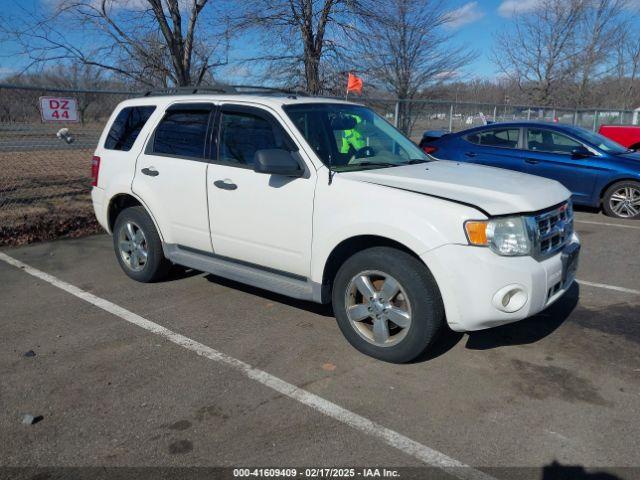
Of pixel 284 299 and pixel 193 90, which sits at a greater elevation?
pixel 193 90

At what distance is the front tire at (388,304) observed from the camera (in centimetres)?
359

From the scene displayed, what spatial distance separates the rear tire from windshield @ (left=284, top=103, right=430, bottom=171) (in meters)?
1.94

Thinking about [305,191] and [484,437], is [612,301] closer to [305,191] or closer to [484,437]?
[484,437]

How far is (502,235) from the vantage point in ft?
11.4

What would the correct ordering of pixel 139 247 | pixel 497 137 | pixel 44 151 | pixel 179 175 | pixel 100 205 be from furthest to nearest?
pixel 497 137 → pixel 44 151 → pixel 100 205 → pixel 139 247 → pixel 179 175

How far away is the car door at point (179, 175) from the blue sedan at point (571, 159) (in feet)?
15.8

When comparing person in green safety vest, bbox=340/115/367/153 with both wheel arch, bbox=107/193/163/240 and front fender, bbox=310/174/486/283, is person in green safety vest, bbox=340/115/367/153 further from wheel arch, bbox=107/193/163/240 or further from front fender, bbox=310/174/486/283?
wheel arch, bbox=107/193/163/240

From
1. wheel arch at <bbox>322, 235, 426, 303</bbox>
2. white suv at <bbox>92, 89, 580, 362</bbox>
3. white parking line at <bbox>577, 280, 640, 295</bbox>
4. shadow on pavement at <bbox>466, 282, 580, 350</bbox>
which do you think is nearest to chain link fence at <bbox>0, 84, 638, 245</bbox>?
white suv at <bbox>92, 89, 580, 362</bbox>

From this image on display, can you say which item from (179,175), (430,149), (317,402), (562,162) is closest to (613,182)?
(562,162)

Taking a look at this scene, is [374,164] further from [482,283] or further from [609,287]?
[609,287]

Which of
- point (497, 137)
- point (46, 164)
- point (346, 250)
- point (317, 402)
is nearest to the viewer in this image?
point (317, 402)

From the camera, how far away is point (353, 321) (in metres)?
3.98

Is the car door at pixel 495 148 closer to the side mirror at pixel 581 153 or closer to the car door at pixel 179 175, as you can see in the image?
the side mirror at pixel 581 153

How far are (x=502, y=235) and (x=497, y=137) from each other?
668cm
